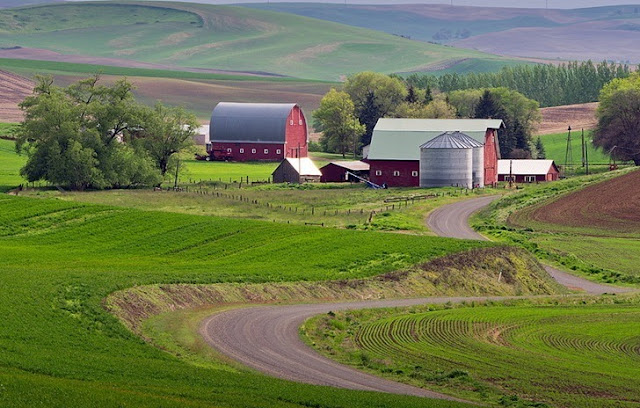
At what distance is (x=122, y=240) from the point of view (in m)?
67.1

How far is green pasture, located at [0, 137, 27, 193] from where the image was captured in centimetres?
10297

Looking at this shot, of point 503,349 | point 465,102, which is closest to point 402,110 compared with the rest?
point 465,102

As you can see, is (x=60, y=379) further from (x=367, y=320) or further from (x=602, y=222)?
(x=602, y=222)

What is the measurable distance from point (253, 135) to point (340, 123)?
18482mm

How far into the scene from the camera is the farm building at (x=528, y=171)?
130125 mm

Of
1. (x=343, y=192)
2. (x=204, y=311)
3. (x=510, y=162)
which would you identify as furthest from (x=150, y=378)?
(x=510, y=162)

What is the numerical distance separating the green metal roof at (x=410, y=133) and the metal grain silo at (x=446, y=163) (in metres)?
3.07

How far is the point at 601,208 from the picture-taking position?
301ft

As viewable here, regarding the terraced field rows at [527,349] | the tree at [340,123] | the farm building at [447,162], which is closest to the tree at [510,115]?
the tree at [340,123]

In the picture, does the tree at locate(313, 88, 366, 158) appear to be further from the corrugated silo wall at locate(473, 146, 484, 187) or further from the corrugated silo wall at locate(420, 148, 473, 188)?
the corrugated silo wall at locate(420, 148, 473, 188)

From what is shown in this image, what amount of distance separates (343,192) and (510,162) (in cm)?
2832

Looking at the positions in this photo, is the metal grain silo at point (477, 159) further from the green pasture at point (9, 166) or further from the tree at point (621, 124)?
the green pasture at point (9, 166)

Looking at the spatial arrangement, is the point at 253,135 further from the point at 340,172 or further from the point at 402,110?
the point at 340,172

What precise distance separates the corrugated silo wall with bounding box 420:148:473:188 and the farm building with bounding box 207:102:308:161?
3591cm
